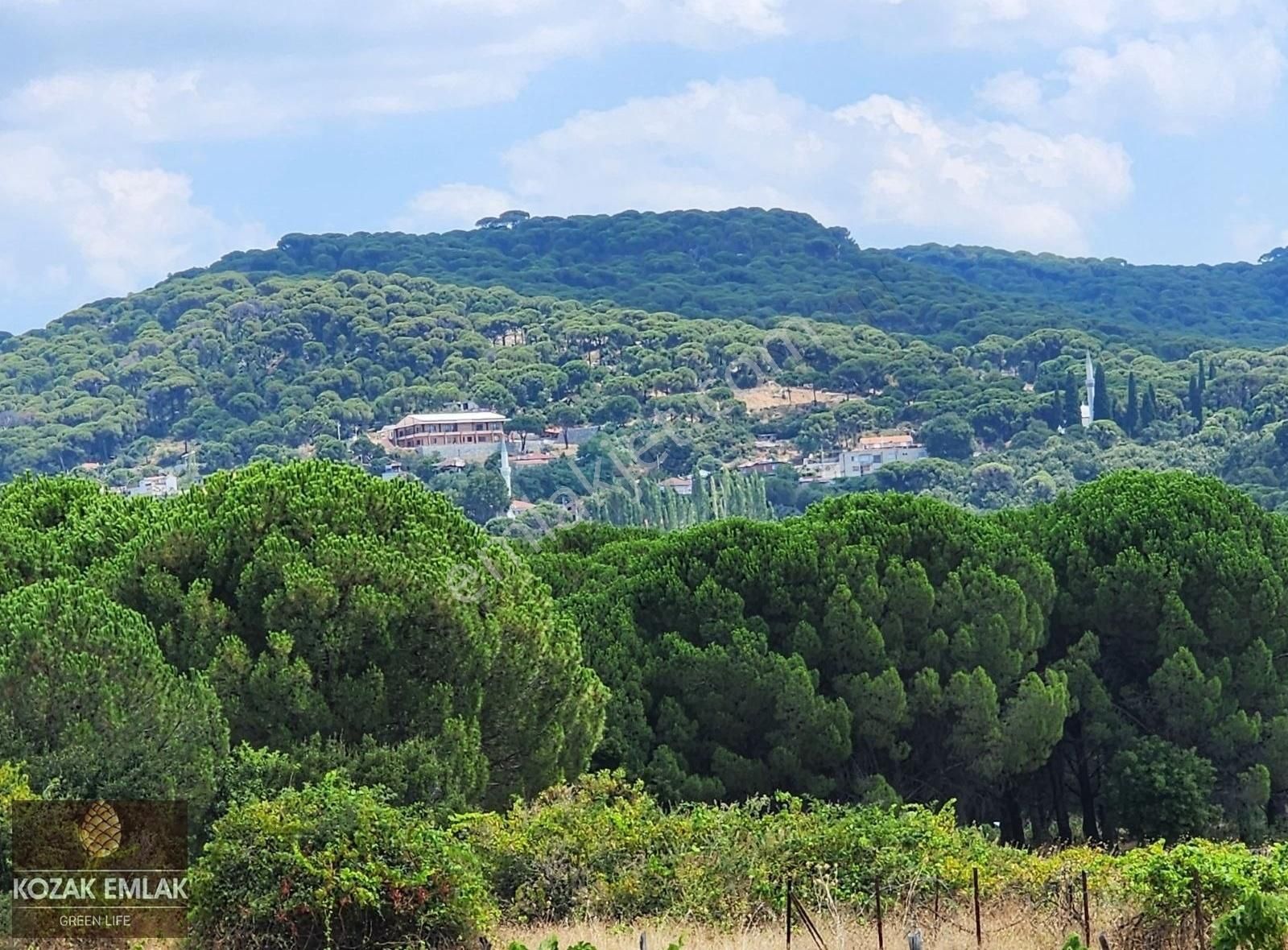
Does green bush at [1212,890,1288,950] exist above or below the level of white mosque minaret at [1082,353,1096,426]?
below

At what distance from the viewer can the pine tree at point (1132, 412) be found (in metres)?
104

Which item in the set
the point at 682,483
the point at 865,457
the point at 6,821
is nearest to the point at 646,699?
the point at 6,821

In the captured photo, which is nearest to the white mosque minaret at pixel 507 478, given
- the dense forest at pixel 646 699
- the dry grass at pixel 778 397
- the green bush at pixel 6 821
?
the dry grass at pixel 778 397

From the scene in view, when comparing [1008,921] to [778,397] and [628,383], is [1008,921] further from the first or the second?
[628,383]

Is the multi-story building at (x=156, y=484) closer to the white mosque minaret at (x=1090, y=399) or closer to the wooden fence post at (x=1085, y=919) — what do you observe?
the white mosque minaret at (x=1090, y=399)

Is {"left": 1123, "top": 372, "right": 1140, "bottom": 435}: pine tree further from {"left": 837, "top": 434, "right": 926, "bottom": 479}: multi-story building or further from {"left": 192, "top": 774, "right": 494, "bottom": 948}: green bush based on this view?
{"left": 192, "top": 774, "right": 494, "bottom": 948}: green bush

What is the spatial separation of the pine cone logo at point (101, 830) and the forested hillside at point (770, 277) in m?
129

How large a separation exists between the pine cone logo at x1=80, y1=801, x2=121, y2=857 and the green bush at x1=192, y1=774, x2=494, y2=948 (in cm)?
67

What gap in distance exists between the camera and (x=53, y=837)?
10109mm

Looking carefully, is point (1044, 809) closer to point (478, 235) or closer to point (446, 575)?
point (446, 575)

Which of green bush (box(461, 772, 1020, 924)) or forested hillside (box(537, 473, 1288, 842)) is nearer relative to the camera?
green bush (box(461, 772, 1020, 924))

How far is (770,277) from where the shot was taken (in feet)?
539

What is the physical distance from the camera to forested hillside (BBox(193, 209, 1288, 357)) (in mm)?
149125

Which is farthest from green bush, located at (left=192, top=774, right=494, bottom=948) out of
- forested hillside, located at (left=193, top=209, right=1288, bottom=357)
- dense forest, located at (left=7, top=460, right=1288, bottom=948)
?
forested hillside, located at (left=193, top=209, right=1288, bottom=357)
